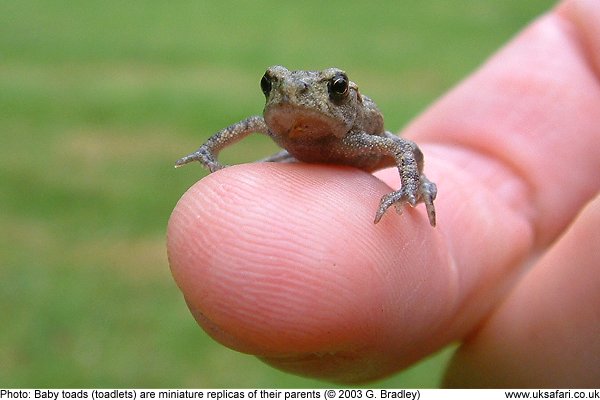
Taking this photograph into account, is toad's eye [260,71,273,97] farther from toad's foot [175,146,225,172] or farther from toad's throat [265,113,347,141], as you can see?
toad's foot [175,146,225,172]

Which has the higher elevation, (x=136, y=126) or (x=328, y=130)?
(x=328, y=130)

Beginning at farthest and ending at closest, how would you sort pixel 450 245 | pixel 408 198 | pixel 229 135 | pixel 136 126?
pixel 136 126 < pixel 229 135 < pixel 450 245 < pixel 408 198

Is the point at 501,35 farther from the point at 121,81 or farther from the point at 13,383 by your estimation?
the point at 13,383

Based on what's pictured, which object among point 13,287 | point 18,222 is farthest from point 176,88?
point 13,287

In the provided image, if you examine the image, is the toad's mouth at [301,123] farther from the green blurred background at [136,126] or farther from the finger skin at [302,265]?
the green blurred background at [136,126]

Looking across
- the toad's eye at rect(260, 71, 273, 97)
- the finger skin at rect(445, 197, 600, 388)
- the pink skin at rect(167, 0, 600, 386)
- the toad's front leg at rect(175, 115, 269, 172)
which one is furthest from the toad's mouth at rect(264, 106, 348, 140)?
the finger skin at rect(445, 197, 600, 388)

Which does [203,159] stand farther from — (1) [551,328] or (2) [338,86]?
(1) [551,328]

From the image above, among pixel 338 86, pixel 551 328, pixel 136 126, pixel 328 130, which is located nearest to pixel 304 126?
pixel 328 130
